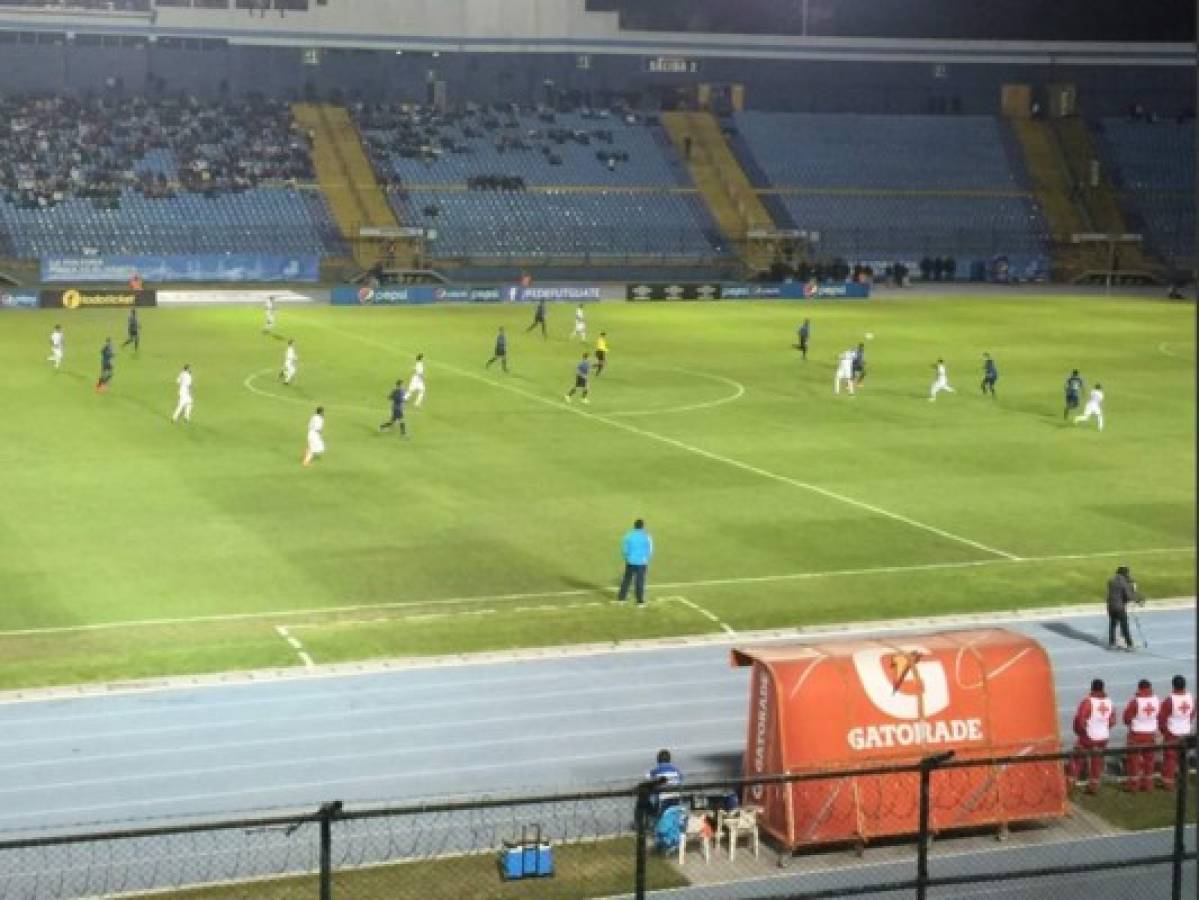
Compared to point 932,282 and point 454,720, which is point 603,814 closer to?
point 454,720

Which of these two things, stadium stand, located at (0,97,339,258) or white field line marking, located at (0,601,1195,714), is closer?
white field line marking, located at (0,601,1195,714)

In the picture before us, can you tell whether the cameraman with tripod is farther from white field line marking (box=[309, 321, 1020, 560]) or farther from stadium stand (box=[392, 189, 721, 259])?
stadium stand (box=[392, 189, 721, 259])

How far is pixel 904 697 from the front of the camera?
20344 millimetres

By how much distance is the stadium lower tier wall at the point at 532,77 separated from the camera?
9294 cm

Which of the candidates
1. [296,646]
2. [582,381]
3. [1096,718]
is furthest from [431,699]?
[582,381]

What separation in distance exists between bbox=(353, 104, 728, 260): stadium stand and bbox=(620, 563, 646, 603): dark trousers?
5948 cm

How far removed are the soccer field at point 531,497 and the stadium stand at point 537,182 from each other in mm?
27731

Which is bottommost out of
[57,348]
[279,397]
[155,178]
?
[279,397]

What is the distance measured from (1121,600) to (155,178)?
69.1 m

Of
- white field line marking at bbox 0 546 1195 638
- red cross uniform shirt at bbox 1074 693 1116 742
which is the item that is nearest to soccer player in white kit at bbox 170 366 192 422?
white field line marking at bbox 0 546 1195 638

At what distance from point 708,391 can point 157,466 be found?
17.7 metres

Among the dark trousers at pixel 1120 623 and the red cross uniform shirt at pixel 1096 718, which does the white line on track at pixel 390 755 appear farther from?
the dark trousers at pixel 1120 623

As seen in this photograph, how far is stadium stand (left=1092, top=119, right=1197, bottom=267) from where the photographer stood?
101 meters

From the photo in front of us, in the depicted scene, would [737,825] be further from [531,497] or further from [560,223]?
[560,223]
